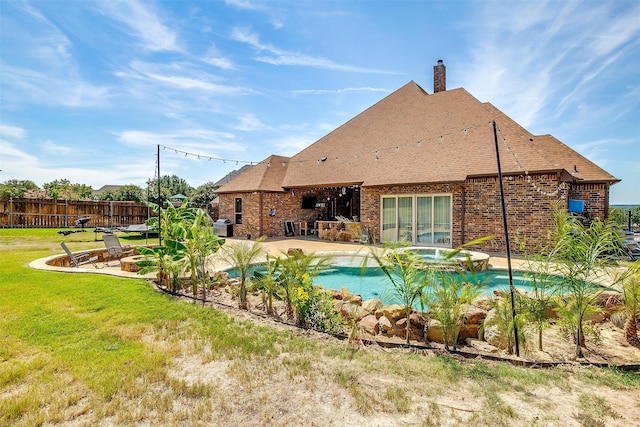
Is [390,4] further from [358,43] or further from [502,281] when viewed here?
[502,281]

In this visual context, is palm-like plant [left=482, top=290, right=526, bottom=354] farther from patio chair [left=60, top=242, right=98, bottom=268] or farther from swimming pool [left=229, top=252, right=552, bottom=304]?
patio chair [left=60, top=242, right=98, bottom=268]

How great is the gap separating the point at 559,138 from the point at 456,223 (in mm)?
8131

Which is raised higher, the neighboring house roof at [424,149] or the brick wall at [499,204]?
the neighboring house roof at [424,149]

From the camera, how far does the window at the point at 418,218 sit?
12.6 meters

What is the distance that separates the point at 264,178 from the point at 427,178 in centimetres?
917

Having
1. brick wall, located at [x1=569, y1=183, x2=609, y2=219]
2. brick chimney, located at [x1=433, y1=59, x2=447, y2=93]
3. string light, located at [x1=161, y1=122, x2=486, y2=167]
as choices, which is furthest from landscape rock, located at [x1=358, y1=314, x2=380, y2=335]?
brick chimney, located at [x1=433, y1=59, x2=447, y2=93]

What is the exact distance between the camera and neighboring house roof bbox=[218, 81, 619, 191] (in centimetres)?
1206

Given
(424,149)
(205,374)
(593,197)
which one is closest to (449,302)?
(205,374)

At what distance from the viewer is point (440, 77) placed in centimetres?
1792

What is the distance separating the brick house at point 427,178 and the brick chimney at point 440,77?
0.20ft

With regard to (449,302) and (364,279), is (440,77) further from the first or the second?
(449,302)

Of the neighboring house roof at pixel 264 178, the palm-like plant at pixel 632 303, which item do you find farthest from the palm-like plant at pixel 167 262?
the neighboring house roof at pixel 264 178

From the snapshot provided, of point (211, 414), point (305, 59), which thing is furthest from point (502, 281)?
point (305, 59)

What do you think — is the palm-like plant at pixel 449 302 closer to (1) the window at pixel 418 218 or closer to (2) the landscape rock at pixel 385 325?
(2) the landscape rock at pixel 385 325
